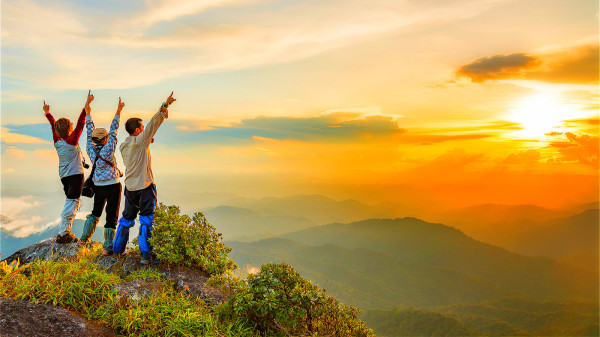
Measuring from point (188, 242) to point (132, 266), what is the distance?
1457mm

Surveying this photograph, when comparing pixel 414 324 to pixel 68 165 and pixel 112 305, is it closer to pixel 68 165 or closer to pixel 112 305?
pixel 68 165

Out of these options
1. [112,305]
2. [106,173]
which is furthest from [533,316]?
[112,305]

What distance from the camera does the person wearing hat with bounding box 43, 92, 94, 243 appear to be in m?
9.27

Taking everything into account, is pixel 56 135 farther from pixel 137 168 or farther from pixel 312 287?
pixel 312 287

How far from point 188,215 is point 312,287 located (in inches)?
155

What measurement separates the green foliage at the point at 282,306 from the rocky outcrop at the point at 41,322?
7.21 ft

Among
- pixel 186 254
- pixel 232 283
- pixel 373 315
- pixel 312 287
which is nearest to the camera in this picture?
pixel 312 287

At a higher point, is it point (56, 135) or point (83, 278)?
point (56, 135)

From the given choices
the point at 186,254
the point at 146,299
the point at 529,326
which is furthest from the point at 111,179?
the point at 529,326

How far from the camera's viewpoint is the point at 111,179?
29.2 ft

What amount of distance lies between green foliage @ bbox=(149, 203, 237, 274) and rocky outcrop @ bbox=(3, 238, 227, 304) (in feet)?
0.92

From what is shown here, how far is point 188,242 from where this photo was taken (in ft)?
28.1

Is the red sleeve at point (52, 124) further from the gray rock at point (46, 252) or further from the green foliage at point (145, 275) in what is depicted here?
the green foliage at point (145, 275)

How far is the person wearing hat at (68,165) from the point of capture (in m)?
9.27
